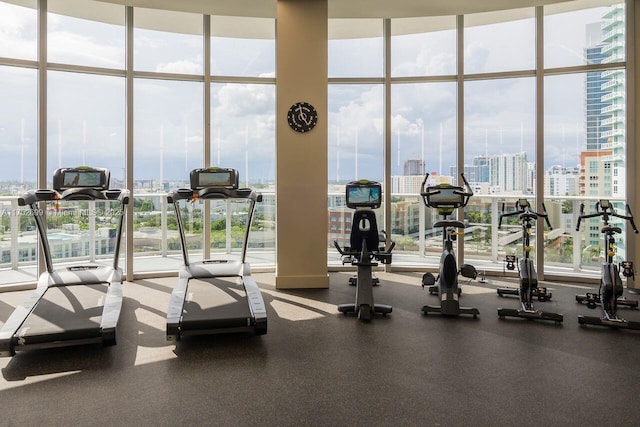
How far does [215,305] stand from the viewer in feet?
13.4

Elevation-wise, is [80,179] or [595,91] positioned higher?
[595,91]

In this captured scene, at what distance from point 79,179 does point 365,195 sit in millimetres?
3035

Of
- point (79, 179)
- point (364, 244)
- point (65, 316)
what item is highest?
point (79, 179)

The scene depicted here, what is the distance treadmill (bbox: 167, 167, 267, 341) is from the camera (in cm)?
376

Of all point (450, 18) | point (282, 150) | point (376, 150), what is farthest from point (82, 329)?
point (450, 18)

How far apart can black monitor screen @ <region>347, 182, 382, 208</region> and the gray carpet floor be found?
1.23m

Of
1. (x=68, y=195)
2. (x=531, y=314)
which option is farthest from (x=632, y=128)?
(x=68, y=195)

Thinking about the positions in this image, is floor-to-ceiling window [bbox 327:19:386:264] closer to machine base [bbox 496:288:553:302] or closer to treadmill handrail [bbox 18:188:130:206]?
machine base [bbox 496:288:553:302]

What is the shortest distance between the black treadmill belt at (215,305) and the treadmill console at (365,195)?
1.53m

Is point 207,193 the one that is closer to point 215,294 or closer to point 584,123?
point 215,294

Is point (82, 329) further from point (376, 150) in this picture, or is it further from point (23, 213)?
point (376, 150)

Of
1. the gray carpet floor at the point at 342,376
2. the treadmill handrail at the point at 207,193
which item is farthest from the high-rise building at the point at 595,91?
the treadmill handrail at the point at 207,193

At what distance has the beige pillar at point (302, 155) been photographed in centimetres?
586

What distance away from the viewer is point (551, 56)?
6316 mm
